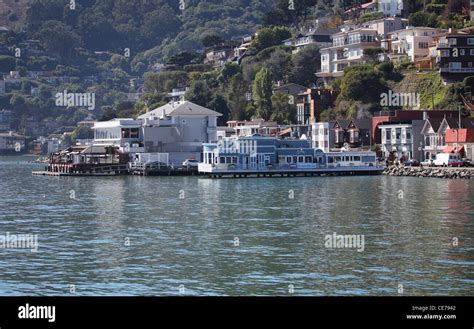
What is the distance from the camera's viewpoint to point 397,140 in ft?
308

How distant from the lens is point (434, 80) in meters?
101

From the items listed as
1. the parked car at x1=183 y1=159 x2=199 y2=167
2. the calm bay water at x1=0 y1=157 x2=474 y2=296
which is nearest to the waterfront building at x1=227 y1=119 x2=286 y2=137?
the parked car at x1=183 y1=159 x2=199 y2=167

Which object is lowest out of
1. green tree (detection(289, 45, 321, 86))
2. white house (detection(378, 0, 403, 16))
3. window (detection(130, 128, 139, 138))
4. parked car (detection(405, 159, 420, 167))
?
parked car (detection(405, 159, 420, 167))

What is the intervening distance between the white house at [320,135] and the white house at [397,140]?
7.18m

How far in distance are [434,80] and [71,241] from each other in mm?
72230

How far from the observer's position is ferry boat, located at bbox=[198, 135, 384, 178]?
84.8 metres

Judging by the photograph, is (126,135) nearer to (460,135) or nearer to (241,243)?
(460,135)

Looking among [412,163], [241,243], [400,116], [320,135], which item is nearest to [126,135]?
[320,135]

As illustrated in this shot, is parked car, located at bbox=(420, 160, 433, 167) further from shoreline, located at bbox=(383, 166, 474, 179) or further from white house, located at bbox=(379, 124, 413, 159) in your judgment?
white house, located at bbox=(379, 124, 413, 159)

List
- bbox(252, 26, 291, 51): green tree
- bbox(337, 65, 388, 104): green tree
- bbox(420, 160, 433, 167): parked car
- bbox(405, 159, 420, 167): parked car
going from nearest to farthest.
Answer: bbox(420, 160, 433, 167): parked car → bbox(405, 159, 420, 167): parked car → bbox(337, 65, 388, 104): green tree → bbox(252, 26, 291, 51): green tree

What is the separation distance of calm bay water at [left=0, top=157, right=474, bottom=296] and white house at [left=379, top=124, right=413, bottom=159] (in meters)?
31.9

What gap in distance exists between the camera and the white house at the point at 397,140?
3637 inches
